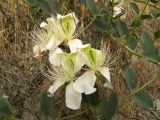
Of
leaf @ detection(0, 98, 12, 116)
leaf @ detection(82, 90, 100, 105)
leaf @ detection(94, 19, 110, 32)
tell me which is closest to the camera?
leaf @ detection(0, 98, 12, 116)

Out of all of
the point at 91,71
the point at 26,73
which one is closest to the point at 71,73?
the point at 91,71

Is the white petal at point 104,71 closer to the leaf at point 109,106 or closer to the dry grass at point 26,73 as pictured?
the leaf at point 109,106

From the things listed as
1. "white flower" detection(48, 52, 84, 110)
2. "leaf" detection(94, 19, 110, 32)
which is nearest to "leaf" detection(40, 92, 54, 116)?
"white flower" detection(48, 52, 84, 110)

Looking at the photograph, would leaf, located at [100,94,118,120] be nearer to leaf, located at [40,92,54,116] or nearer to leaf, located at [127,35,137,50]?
leaf, located at [40,92,54,116]

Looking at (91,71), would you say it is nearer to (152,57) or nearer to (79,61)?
(79,61)

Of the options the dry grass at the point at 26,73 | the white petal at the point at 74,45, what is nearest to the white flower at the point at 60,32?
the white petal at the point at 74,45

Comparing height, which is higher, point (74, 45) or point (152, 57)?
point (74, 45)

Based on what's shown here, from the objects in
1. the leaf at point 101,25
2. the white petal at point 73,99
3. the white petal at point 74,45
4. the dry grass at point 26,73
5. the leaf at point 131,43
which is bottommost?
the dry grass at point 26,73

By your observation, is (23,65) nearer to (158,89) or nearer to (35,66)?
(35,66)

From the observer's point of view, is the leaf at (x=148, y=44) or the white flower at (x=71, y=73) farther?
the leaf at (x=148, y=44)
